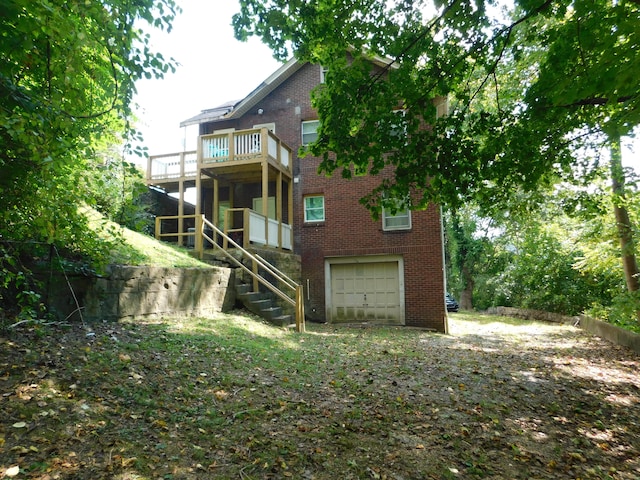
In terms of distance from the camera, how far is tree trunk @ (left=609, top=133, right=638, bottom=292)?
9154 mm

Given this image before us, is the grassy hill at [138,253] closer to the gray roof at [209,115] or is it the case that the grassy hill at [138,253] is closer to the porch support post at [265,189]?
the porch support post at [265,189]

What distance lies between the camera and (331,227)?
1416 centimetres

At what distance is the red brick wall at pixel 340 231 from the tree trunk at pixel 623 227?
190 inches

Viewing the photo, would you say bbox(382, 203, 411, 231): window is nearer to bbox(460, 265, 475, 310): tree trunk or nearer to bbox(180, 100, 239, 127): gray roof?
bbox(180, 100, 239, 127): gray roof

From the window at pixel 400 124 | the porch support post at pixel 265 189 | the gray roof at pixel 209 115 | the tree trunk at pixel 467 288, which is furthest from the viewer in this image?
the tree trunk at pixel 467 288

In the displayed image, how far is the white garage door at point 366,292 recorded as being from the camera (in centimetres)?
1359

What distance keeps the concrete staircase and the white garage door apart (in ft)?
11.8

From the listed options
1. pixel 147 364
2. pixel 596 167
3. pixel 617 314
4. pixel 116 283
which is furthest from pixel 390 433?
pixel 617 314

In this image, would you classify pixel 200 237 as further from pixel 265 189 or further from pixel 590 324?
pixel 590 324

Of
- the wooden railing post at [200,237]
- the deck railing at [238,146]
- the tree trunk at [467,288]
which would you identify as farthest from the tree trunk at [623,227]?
the tree trunk at [467,288]

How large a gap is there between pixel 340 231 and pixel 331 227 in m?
0.37

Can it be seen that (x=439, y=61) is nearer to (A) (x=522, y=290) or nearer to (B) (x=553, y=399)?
(B) (x=553, y=399)

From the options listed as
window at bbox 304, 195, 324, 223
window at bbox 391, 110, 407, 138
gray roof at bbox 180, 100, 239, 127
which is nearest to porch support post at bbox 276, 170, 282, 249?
window at bbox 304, 195, 324, 223

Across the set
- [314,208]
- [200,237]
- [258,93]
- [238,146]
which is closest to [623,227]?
[314,208]
